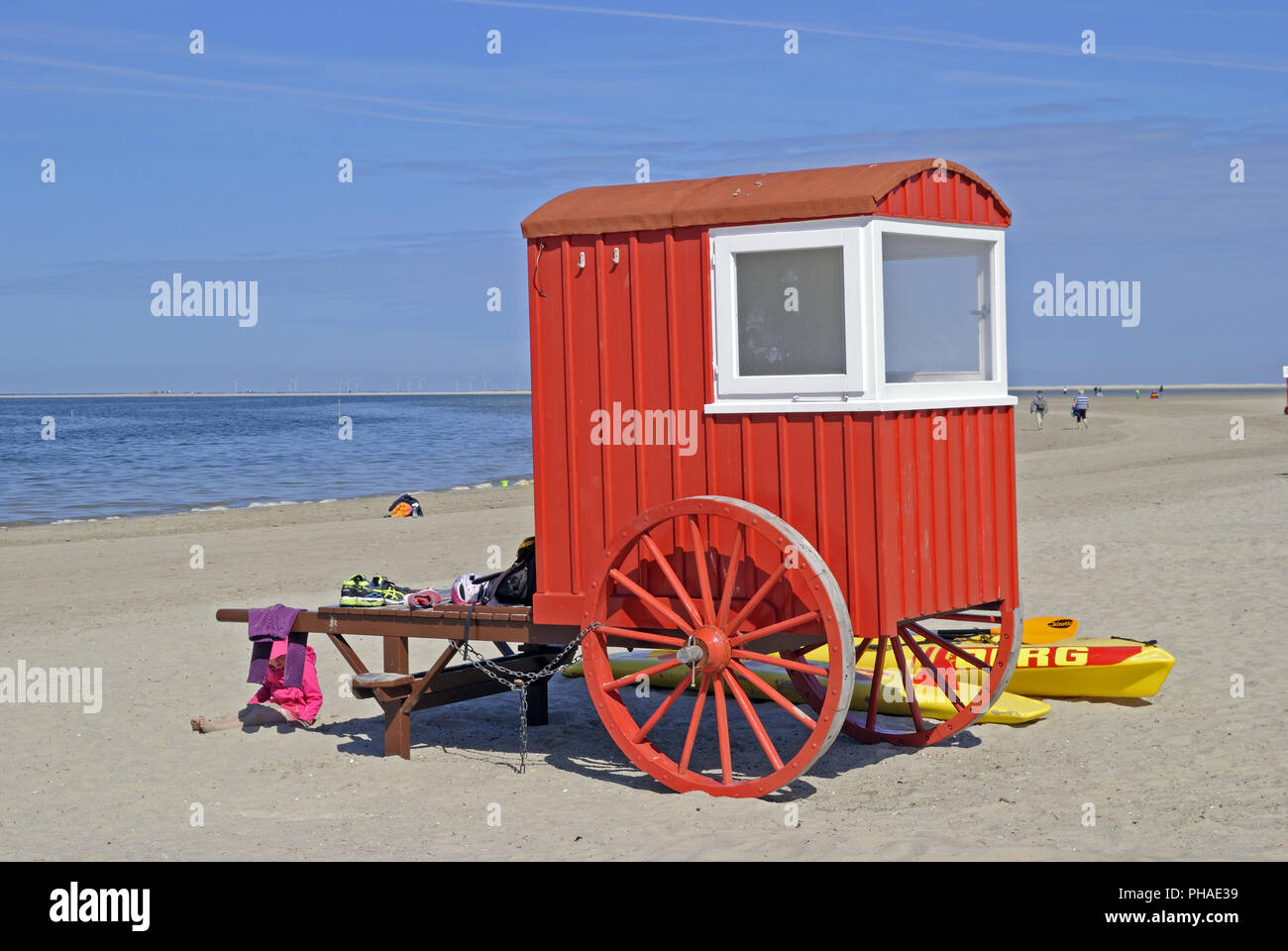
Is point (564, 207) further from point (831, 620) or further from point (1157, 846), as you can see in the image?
Result: point (1157, 846)

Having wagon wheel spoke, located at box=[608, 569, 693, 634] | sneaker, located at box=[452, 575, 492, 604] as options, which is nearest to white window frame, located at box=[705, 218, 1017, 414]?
wagon wheel spoke, located at box=[608, 569, 693, 634]

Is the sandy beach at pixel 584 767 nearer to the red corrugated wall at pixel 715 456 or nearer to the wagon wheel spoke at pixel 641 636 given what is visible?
the wagon wheel spoke at pixel 641 636

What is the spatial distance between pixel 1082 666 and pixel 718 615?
3674mm

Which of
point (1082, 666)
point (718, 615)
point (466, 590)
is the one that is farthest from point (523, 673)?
point (1082, 666)

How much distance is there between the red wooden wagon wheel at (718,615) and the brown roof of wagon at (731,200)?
163 centimetres

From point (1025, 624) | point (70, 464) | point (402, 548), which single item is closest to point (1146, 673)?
point (1025, 624)

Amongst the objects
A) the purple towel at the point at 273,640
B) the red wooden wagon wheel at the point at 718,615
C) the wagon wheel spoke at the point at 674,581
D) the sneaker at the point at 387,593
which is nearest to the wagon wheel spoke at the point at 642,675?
the red wooden wagon wheel at the point at 718,615

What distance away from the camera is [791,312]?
26.1 feet

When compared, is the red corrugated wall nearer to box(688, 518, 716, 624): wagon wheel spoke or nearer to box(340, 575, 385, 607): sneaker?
box(688, 518, 716, 624): wagon wheel spoke

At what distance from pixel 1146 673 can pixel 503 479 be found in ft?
→ 105

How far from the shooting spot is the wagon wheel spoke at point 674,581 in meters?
8.00

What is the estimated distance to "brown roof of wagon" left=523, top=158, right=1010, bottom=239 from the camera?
7602mm

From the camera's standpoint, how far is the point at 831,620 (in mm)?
7367

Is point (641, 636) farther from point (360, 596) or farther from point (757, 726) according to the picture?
point (360, 596)
